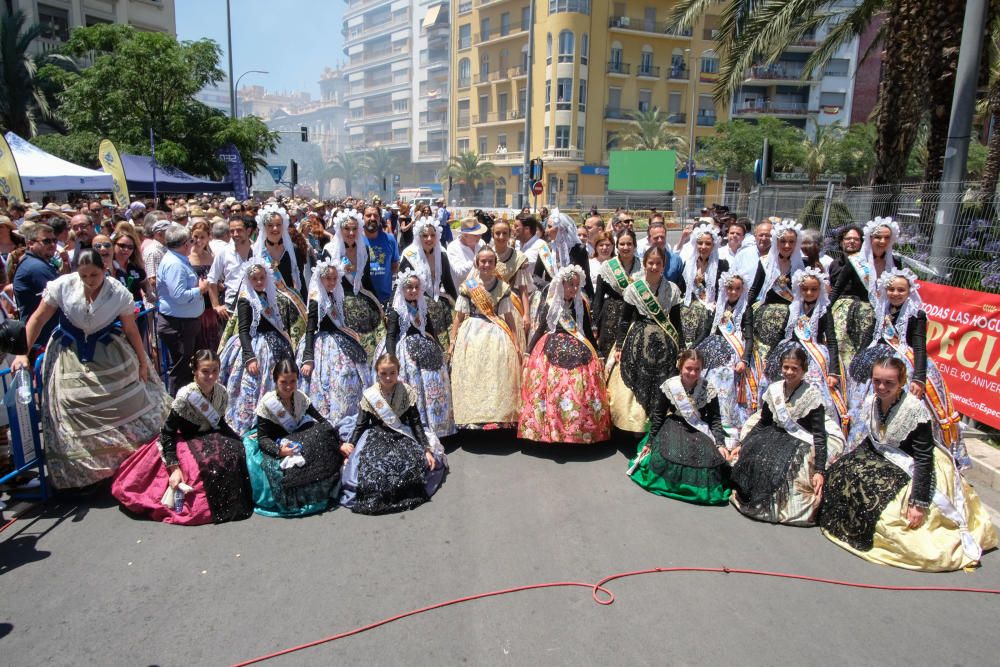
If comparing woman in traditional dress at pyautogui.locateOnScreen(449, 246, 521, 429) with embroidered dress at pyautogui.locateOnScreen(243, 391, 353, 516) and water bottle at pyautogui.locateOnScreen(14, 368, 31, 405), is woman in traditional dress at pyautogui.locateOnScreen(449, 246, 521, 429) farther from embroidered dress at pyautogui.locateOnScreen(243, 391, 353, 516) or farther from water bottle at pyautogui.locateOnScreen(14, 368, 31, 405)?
water bottle at pyautogui.locateOnScreen(14, 368, 31, 405)

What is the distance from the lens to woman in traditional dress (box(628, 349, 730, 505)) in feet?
15.6

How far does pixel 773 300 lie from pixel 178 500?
492cm

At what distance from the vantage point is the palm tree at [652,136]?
48406mm

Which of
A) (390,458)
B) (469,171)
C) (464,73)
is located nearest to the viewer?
(390,458)

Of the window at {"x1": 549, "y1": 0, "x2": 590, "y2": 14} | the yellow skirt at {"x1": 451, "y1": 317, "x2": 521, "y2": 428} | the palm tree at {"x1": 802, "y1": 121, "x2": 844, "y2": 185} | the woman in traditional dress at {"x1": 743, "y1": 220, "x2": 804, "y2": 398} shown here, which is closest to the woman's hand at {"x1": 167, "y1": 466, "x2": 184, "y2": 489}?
the yellow skirt at {"x1": 451, "y1": 317, "x2": 521, "y2": 428}

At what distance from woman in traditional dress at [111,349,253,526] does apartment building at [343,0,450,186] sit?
239 ft

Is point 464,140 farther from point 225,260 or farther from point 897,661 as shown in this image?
point 897,661

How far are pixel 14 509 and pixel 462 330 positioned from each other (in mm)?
3471

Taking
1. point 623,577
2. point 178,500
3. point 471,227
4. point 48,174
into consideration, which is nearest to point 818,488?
point 623,577

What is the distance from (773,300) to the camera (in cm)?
Answer: 577

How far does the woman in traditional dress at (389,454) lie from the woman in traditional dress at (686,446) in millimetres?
1620

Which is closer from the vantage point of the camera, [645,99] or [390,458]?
[390,458]

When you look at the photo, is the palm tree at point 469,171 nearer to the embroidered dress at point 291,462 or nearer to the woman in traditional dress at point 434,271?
the woman in traditional dress at point 434,271

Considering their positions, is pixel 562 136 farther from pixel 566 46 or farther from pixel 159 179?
pixel 159 179
